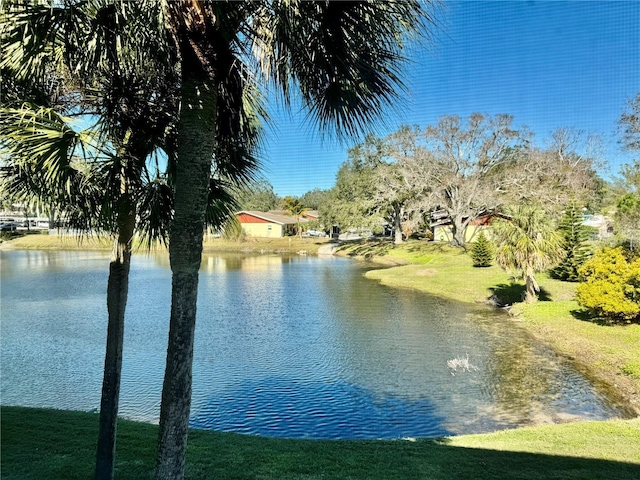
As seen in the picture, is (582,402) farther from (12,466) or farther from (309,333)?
(12,466)

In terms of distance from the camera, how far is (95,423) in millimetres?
7105

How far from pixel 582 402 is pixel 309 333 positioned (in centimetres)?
784

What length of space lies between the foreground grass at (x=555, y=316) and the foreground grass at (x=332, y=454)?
3324 millimetres

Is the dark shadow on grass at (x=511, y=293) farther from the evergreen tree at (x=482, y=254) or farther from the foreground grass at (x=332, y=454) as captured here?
the foreground grass at (x=332, y=454)

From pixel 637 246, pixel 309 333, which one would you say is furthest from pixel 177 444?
pixel 637 246

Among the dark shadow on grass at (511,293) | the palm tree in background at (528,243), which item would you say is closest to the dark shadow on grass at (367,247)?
the dark shadow on grass at (511,293)

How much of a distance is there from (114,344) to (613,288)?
12954mm

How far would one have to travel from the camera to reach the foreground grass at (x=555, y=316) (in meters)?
10.5

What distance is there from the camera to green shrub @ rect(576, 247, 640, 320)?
1280cm

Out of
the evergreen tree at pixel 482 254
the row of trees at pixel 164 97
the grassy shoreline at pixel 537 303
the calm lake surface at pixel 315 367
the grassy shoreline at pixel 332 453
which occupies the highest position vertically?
the row of trees at pixel 164 97

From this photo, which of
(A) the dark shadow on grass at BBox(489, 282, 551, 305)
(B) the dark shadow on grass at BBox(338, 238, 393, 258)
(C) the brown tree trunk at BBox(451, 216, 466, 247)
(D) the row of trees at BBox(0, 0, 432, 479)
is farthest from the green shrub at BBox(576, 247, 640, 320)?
(B) the dark shadow on grass at BBox(338, 238, 393, 258)

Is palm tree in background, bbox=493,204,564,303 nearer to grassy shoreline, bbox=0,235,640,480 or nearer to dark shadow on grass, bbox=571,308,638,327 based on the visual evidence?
dark shadow on grass, bbox=571,308,638,327

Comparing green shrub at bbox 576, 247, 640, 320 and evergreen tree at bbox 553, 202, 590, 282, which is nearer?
green shrub at bbox 576, 247, 640, 320

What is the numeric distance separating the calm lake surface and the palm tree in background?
2.09m
